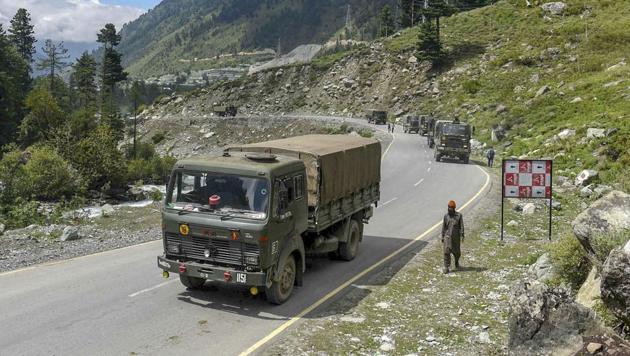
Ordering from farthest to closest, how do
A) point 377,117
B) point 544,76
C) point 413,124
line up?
point 377,117 < point 413,124 < point 544,76

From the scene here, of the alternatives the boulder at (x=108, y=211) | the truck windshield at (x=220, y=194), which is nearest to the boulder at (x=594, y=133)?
the boulder at (x=108, y=211)

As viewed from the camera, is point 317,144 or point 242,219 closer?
point 242,219

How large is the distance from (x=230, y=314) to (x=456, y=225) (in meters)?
6.89

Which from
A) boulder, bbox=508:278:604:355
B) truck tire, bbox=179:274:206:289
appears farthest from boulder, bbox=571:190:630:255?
truck tire, bbox=179:274:206:289

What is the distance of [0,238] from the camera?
2020cm

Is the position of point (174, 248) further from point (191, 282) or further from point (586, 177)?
point (586, 177)

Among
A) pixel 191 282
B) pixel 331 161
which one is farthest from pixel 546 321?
pixel 191 282

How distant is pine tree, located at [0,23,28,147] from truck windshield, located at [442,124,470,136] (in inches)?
2057

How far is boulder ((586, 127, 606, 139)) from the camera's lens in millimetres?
35969

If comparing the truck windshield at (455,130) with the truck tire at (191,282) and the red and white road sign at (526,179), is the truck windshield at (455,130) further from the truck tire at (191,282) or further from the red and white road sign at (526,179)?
the truck tire at (191,282)

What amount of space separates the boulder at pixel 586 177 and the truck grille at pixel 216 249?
23.1 m

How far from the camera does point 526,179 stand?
1953 centimetres

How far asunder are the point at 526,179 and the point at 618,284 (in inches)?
491

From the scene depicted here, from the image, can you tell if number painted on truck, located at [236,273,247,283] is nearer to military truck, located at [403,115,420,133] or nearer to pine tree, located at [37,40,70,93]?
military truck, located at [403,115,420,133]
